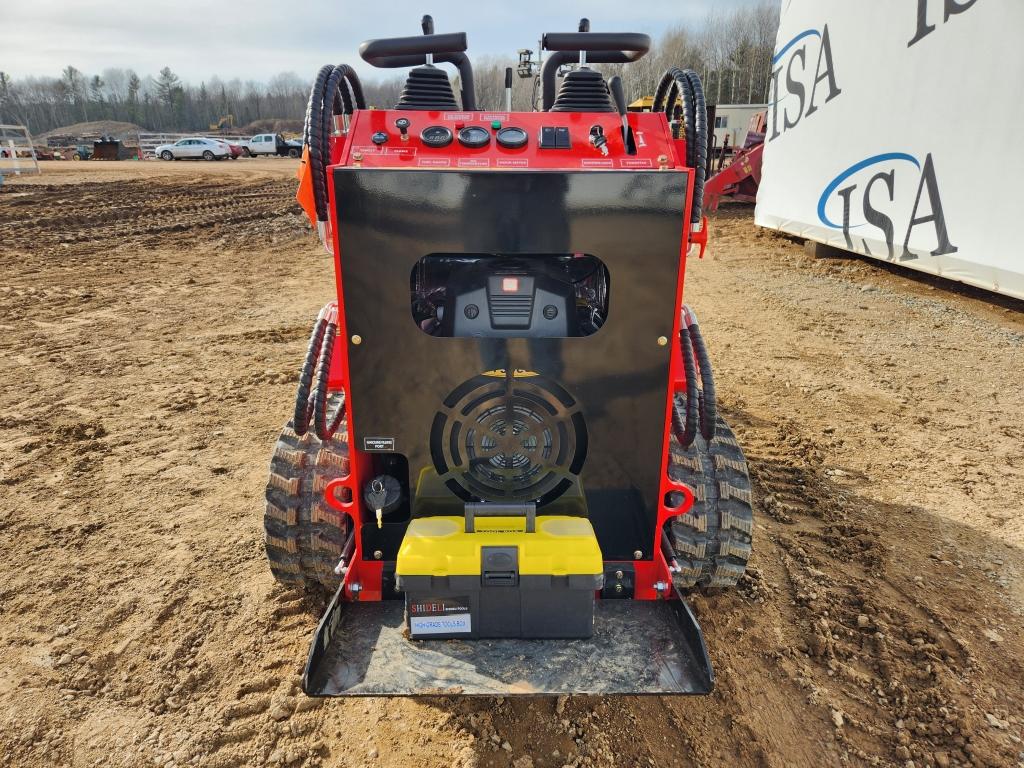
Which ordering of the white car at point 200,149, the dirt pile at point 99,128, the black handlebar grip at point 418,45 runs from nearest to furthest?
the black handlebar grip at point 418,45 → the white car at point 200,149 → the dirt pile at point 99,128

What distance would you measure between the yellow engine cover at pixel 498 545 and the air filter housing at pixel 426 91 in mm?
1615

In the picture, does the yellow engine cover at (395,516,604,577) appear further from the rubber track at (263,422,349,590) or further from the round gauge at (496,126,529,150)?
the round gauge at (496,126,529,150)

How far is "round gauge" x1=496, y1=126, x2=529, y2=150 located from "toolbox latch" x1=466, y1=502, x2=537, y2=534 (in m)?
1.19

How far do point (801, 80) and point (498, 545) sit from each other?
10.5 meters

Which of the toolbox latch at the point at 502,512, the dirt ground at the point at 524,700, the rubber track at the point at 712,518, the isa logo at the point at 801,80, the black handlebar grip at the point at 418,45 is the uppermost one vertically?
the isa logo at the point at 801,80

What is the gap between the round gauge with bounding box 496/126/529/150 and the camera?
2251 mm

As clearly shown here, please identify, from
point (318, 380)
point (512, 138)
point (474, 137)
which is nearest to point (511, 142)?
point (512, 138)

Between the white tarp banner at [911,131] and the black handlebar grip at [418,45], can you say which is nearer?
the black handlebar grip at [418,45]

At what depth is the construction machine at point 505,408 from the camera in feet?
6.94

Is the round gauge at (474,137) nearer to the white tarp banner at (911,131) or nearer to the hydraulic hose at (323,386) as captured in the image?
the hydraulic hose at (323,386)

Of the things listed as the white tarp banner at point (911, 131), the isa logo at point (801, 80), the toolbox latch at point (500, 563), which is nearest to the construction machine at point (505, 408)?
the toolbox latch at point (500, 563)

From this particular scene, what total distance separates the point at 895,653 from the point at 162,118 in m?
95.8

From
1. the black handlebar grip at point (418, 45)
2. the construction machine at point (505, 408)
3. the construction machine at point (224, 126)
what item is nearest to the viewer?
the construction machine at point (505, 408)

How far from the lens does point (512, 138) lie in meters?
2.26
